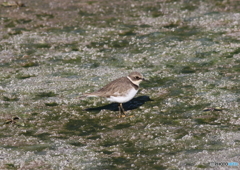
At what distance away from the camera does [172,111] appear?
41.7 ft

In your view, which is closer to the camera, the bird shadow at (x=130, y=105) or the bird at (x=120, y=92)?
the bird at (x=120, y=92)

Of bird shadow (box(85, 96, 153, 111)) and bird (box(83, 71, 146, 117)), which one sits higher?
bird (box(83, 71, 146, 117))

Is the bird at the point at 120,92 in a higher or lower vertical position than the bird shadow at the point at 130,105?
higher

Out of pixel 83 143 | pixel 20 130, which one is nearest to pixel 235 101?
pixel 83 143

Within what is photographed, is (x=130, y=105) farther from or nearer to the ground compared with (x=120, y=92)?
nearer to the ground

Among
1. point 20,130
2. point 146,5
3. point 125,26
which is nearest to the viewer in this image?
point 20,130

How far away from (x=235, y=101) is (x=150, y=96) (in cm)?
269

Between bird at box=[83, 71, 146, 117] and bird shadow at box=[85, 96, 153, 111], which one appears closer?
bird at box=[83, 71, 146, 117]

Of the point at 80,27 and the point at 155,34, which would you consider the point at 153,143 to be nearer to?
the point at 155,34

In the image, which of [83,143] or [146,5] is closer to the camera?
[83,143]

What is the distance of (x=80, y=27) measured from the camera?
20.8 metres

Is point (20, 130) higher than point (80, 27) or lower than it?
lower

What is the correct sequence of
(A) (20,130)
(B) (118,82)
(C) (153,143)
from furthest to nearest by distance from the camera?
(B) (118,82), (A) (20,130), (C) (153,143)

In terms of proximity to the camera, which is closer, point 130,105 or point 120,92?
point 120,92
